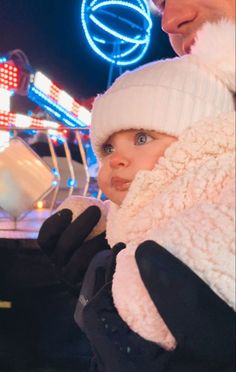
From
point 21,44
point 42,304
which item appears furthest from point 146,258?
point 21,44

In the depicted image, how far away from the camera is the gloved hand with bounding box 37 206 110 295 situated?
3.40ft

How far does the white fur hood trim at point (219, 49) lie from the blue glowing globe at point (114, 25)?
526 centimetres

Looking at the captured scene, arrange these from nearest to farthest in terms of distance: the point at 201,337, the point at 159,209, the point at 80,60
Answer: the point at 201,337
the point at 159,209
the point at 80,60

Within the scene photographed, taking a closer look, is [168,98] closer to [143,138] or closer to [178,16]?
[143,138]

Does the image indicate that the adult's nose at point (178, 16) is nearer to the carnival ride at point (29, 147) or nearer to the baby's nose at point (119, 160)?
the baby's nose at point (119, 160)

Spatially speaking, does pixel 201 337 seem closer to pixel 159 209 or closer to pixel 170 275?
pixel 170 275

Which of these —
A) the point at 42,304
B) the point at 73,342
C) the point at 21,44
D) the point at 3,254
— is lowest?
the point at 73,342

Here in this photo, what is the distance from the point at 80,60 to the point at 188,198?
7986 mm

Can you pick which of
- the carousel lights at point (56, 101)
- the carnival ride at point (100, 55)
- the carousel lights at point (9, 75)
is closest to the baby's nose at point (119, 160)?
the carnival ride at point (100, 55)

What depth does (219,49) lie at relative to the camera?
0.65 meters

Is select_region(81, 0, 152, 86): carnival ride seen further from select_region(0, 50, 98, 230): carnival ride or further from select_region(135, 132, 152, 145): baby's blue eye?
select_region(135, 132, 152, 145): baby's blue eye

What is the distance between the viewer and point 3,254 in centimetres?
170

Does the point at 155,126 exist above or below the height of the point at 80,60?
above

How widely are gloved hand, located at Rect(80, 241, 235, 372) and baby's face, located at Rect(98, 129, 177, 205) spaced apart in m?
0.20
